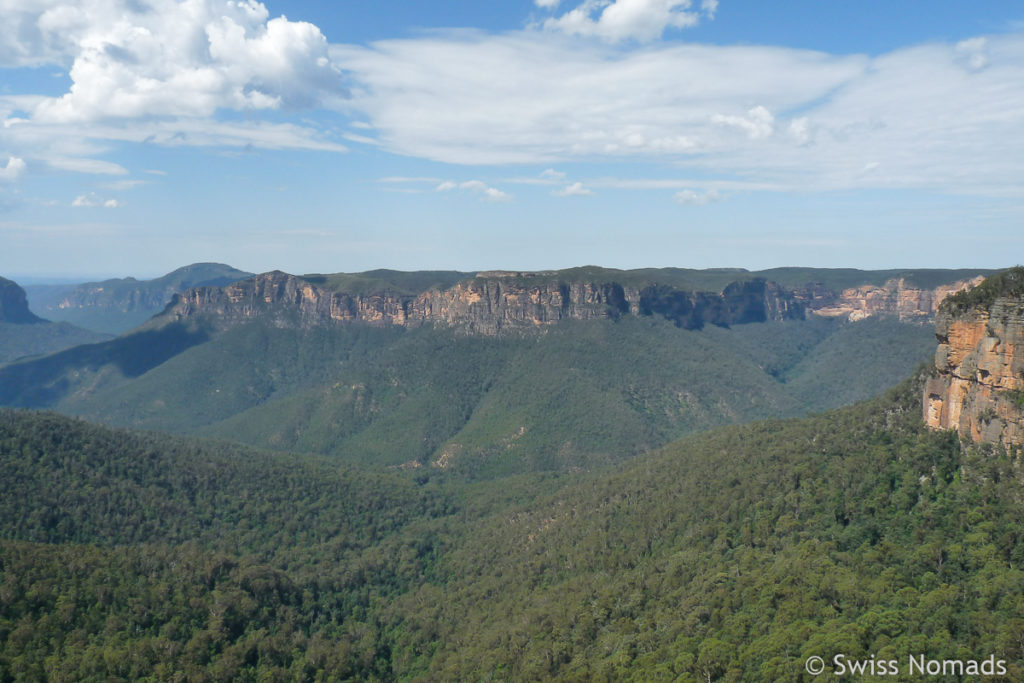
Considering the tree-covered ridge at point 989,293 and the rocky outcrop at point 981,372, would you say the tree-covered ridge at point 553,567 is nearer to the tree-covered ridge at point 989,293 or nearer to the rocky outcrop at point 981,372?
the rocky outcrop at point 981,372

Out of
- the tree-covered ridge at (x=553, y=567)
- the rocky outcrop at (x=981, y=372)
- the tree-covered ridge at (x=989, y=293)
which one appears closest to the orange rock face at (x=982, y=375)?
the rocky outcrop at (x=981, y=372)

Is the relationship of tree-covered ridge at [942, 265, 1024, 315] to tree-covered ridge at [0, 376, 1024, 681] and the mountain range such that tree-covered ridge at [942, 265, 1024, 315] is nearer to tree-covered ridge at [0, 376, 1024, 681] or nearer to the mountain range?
the mountain range

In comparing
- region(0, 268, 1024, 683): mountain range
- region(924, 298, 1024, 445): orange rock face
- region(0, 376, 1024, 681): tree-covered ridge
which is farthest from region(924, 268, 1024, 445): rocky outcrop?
region(0, 376, 1024, 681): tree-covered ridge

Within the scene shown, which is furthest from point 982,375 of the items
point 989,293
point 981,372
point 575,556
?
point 575,556

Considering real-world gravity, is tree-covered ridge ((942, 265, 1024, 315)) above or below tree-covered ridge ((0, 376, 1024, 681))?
above

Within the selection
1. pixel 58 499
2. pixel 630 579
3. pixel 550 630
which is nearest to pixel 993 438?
pixel 630 579

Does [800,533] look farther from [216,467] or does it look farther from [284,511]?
[216,467]

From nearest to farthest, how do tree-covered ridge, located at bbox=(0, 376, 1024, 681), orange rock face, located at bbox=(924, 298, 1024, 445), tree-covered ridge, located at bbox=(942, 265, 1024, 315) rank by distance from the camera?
tree-covered ridge, located at bbox=(0, 376, 1024, 681) → orange rock face, located at bbox=(924, 298, 1024, 445) → tree-covered ridge, located at bbox=(942, 265, 1024, 315)
